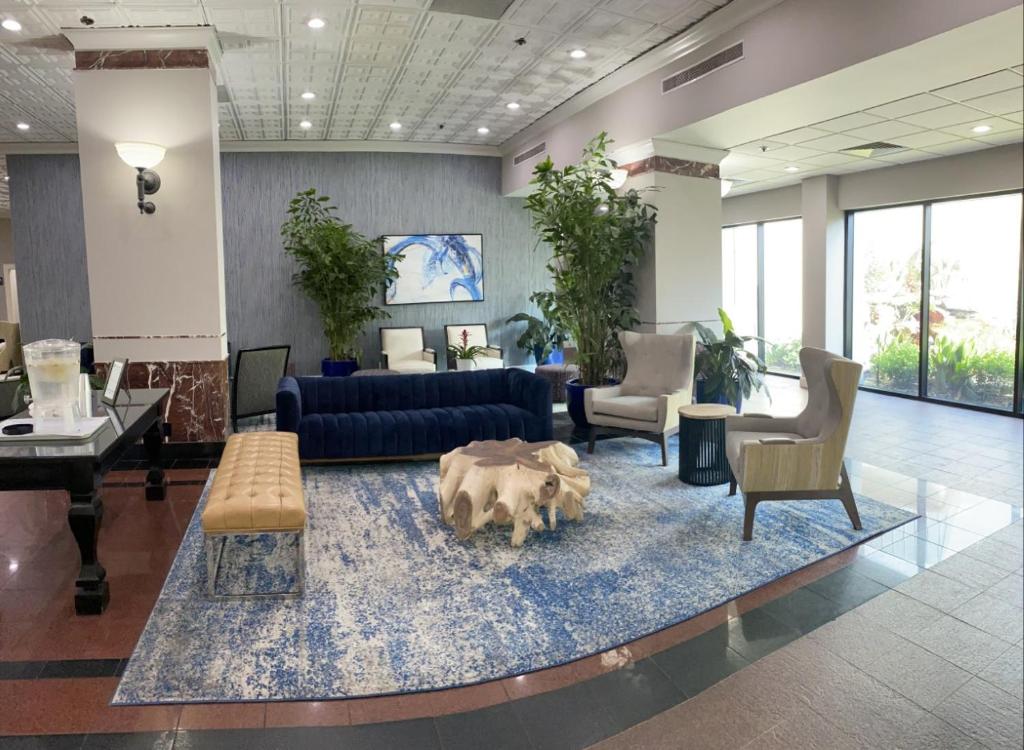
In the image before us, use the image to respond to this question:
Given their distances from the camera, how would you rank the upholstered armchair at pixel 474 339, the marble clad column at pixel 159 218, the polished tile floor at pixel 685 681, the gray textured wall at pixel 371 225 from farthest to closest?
the upholstered armchair at pixel 474 339
the gray textured wall at pixel 371 225
the marble clad column at pixel 159 218
the polished tile floor at pixel 685 681

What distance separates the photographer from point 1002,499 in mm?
4129

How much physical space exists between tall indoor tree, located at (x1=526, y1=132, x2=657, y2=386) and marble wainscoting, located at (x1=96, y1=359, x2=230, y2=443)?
9.41 feet

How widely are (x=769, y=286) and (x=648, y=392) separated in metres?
5.21

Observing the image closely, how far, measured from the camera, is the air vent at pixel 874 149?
655cm

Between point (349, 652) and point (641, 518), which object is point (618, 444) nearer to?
point (641, 518)

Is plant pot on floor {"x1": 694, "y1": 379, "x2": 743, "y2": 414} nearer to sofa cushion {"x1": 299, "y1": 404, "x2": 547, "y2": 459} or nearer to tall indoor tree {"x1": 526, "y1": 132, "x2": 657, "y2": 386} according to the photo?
tall indoor tree {"x1": 526, "y1": 132, "x2": 657, "y2": 386}

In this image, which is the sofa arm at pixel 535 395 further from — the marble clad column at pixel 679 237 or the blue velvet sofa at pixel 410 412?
the marble clad column at pixel 679 237

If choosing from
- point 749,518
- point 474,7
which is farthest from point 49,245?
point 749,518

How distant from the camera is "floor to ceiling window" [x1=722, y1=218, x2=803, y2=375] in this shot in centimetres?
954

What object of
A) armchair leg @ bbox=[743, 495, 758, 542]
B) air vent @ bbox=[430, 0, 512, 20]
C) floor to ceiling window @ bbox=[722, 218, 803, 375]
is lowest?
armchair leg @ bbox=[743, 495, 758, 542]

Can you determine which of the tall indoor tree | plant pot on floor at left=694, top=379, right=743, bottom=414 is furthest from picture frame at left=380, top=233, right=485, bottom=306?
plant pot on floor at left=694, top=379, right=743, bottom=414

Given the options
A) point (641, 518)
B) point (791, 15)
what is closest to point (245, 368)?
point (641, 518)

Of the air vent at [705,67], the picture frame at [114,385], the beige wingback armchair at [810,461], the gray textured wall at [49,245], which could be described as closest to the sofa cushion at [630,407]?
the beige wingback armchair at [810,461]

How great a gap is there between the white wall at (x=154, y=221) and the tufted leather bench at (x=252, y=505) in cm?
218
